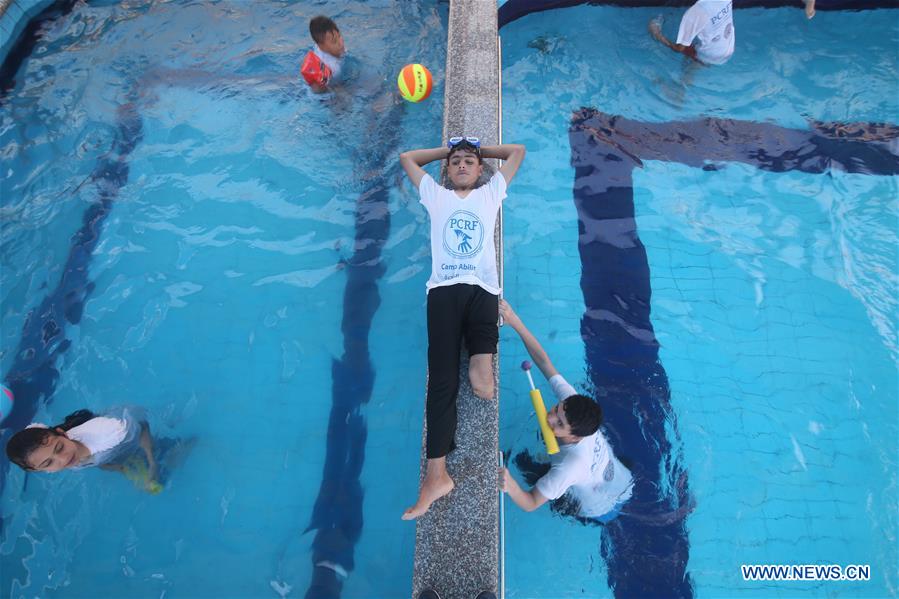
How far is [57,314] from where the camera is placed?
4660 millimetres

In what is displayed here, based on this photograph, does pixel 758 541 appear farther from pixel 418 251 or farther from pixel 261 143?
pixel 261 143

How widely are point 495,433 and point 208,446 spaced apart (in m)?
2.40

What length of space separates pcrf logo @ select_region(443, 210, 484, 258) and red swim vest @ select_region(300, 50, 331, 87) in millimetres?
3153

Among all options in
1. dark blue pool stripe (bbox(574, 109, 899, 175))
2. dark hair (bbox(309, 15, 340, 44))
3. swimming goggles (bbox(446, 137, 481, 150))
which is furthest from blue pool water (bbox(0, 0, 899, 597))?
swimming goggles (bbox(446, 137, 481, 150))

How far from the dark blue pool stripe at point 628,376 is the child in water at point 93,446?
3.50 metres

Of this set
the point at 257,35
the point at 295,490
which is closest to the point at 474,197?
the point at 295,490

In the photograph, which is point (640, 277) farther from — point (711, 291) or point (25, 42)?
point (25, 42)

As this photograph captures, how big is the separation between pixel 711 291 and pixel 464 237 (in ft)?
8.24

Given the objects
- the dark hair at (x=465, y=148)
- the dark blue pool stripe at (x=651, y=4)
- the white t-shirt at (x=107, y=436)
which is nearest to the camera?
the white t-shirt at (x=107, y=436)

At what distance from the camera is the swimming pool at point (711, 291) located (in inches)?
140

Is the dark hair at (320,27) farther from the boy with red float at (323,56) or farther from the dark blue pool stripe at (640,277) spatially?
the dark blue pool stripe at (640,277)

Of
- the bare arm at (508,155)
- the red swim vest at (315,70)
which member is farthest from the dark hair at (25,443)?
the red swim vest at (315,70)

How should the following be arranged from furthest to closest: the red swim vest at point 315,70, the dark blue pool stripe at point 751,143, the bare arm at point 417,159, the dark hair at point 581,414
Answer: the red swim vest at point 315,70
the dark blue pool stripe at point 751,143
the bare arm at point 417,159
the dark hair at point 581,414

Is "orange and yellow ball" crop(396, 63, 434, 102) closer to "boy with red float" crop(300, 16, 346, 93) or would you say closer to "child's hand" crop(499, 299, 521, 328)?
"boy with red float" crop(300, 16, 346, 93)
